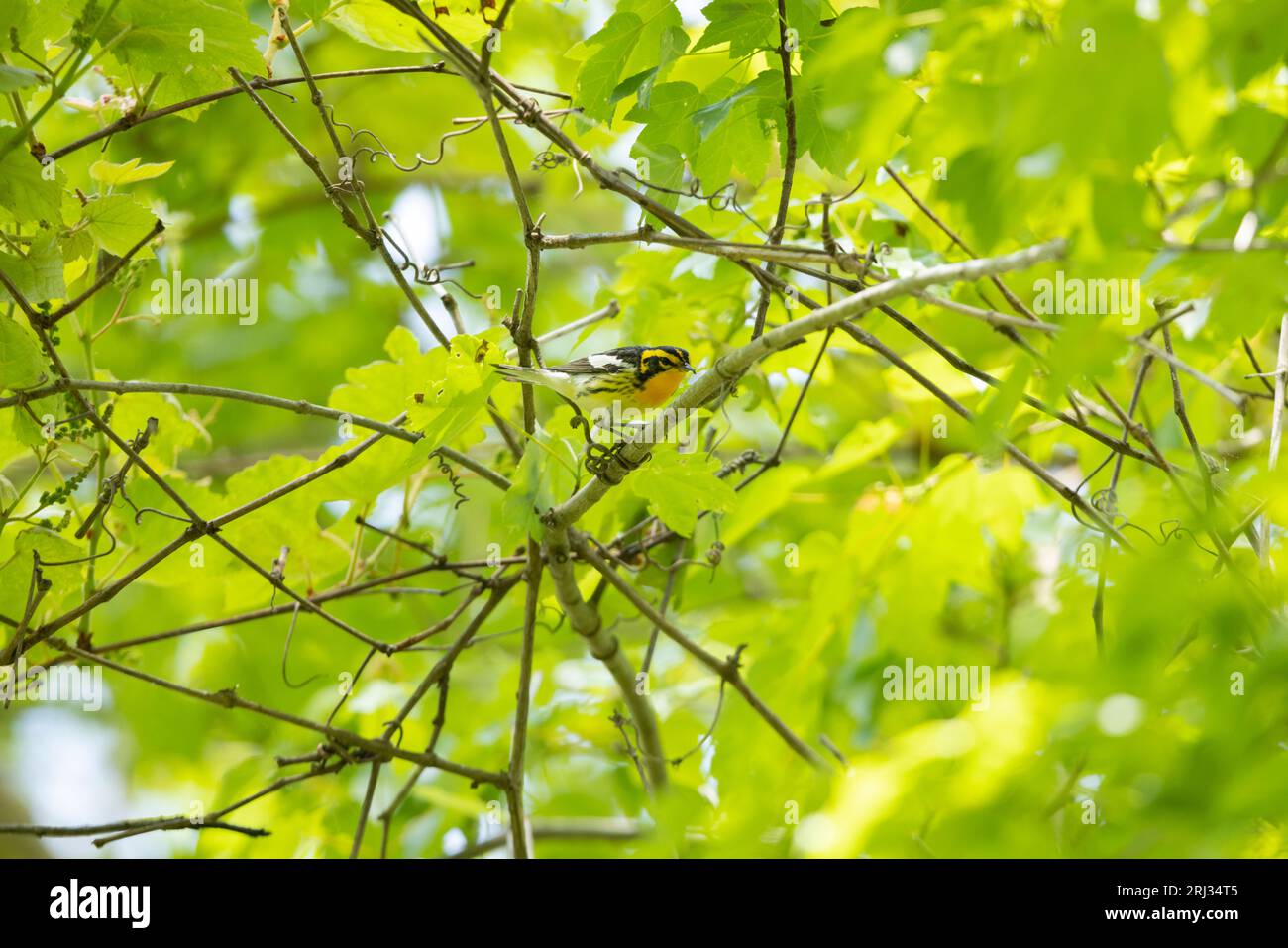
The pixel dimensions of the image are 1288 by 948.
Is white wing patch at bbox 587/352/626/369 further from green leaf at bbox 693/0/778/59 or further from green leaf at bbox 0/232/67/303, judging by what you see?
green leaf at bbox 0/232/67/303

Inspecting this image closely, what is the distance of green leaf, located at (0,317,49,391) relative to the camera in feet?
8.05

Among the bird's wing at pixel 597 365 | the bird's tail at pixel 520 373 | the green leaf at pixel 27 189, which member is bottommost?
the bird's tail at pixel 520 373

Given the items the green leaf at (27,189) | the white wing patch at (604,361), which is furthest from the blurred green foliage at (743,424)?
the white wing patch at (604,361)

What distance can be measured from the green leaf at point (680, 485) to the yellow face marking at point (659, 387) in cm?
188

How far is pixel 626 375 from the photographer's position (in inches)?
170

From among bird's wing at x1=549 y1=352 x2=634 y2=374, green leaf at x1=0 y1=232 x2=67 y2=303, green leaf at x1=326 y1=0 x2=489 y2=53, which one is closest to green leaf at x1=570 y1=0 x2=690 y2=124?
green leaf at x1=326 y1=0 x2=489 y2=53

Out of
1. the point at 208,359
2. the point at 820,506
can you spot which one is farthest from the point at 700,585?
the point at 208,359

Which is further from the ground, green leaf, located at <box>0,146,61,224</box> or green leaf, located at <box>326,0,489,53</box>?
green leaf, located at <box>326,0,489,53</box>

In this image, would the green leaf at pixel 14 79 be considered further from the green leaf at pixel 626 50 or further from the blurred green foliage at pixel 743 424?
the green leaf at pixel 626 50

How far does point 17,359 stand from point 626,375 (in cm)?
Answer: 231

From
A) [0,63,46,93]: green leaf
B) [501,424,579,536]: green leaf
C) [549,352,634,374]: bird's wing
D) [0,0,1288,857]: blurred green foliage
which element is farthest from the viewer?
[549,352,634,374]: bird's wing

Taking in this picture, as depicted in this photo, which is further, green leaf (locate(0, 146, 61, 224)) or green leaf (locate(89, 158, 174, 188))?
green leaf (locate(89, 158, 174, 188))

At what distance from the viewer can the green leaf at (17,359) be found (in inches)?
96.7
